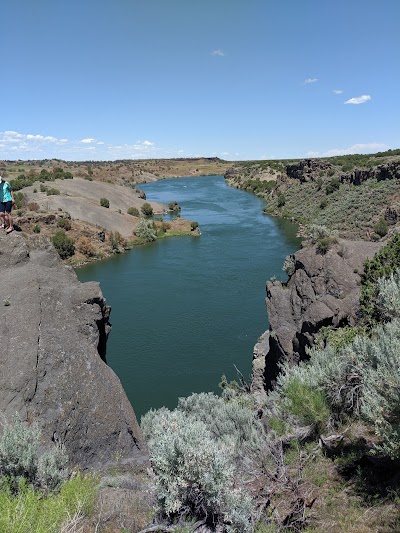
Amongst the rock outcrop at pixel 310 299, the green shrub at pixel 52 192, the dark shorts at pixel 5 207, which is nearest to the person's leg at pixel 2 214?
the dark shorts at pixel 5 207

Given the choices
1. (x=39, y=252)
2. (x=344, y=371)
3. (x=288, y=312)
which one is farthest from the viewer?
(x=288, y=312)

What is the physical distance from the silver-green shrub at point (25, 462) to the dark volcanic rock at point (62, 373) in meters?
2.00

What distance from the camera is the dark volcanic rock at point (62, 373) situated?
377 inches

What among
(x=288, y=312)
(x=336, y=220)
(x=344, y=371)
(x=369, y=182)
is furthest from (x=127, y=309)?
(x=369, y=182)

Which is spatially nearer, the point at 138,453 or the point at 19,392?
the point at 19,392

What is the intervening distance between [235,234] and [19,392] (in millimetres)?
54764

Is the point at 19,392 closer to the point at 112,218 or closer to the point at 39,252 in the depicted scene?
the point at 39,252

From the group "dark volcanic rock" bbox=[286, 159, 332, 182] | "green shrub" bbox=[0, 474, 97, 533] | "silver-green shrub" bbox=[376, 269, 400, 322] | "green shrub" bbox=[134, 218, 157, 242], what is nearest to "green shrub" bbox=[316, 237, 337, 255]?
"silver-green shrub" bbox=[376, 269, 400, 322]

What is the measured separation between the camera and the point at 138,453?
10766 mm

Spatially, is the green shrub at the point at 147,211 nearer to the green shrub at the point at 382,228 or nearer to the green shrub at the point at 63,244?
the green shrub at the point at 63,244

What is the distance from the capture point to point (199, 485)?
20.6ft

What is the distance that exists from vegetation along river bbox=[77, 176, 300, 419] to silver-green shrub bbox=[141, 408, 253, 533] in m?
16.1

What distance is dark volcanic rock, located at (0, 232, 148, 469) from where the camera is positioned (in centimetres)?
958

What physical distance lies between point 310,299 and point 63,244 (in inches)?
1479
